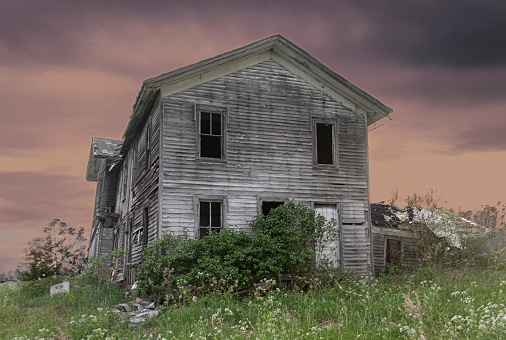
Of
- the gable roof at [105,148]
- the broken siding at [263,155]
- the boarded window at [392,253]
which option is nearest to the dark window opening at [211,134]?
the broken siding at [263,155]

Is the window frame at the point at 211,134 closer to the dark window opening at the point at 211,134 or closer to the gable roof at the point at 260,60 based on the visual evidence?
the dark window opening at the point at 211,134

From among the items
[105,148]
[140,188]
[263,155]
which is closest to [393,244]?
[263,155]

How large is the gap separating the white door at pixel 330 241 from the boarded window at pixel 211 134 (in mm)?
4026

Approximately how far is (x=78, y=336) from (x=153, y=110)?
31.6 feet

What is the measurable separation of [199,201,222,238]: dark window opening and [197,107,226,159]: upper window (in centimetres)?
160

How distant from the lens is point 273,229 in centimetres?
1391

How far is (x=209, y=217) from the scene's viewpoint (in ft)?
47.4

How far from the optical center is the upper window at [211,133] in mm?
14977

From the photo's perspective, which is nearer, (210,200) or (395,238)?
(210,200)

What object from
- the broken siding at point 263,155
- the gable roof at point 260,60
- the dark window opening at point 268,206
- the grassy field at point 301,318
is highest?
the gable roof at point 260,60

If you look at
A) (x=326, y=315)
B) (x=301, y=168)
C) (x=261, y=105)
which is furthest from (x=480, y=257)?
(x=326, y=315)

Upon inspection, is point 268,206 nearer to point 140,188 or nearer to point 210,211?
point 210,211

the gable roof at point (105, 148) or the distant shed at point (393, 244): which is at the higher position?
the gable roof at point (105, 148)

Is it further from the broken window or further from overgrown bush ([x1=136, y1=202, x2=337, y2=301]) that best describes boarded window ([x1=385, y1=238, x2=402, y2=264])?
the broken window
